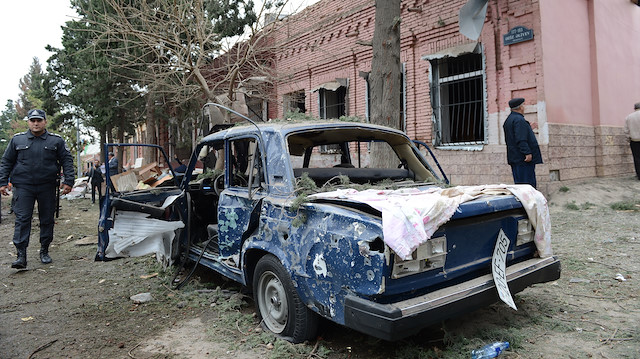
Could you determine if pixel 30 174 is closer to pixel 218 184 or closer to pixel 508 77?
pixel 218 184

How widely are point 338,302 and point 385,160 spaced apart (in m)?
3.79

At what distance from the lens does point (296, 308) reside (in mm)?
2865

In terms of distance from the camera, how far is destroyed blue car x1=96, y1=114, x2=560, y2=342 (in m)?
2.35

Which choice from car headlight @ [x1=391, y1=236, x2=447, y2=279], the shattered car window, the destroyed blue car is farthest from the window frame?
car headlight @ [x1=391, y1=236, x2=447, y2=279]

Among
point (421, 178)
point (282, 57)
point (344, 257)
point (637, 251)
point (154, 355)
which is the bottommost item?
point (154, 355)

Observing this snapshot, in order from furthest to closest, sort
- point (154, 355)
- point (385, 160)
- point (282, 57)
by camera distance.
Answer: point (282, 57)
point (385, 160)
point (154, 355)

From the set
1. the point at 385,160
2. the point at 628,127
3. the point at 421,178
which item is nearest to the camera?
the point at 421,178

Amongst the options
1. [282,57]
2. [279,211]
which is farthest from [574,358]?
[282,57]

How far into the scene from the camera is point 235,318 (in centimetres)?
359

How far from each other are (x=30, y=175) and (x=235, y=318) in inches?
152

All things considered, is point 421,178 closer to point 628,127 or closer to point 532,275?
point 532,275

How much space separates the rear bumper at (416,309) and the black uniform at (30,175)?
4.92 metres

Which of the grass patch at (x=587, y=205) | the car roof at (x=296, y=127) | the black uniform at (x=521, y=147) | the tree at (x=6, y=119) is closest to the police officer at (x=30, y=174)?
the car roof at (x=296, y=127)

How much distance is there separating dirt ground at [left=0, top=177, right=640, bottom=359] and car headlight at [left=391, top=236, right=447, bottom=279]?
0.64m
